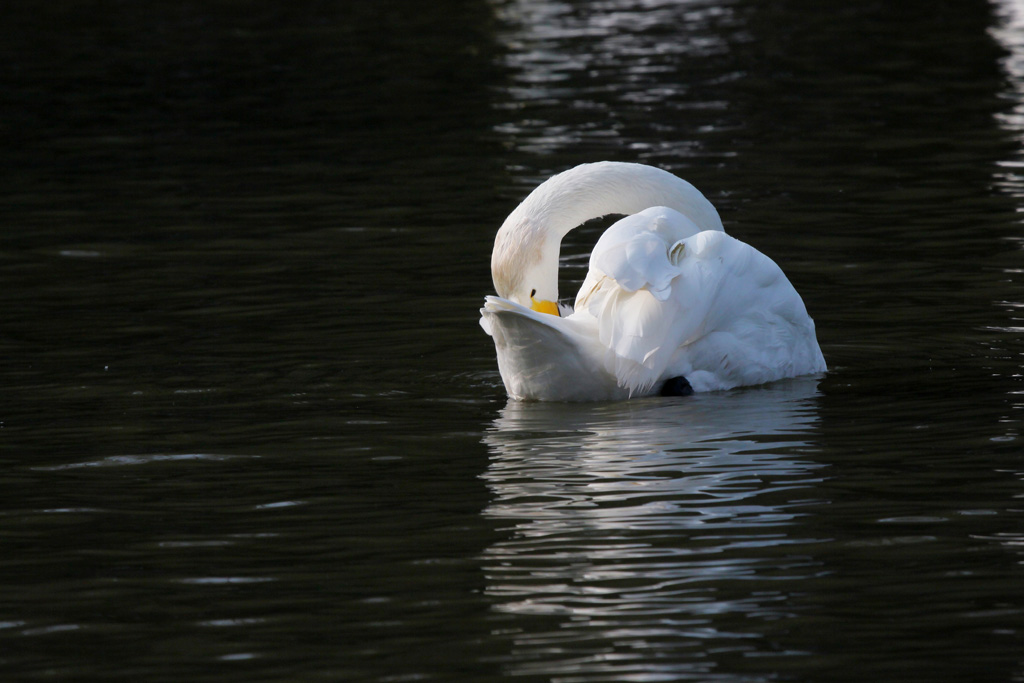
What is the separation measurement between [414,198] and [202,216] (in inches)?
70.6

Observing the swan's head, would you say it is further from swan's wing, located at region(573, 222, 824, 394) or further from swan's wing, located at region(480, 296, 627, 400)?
swan's wing, located at region(480, 296, 627, 400)

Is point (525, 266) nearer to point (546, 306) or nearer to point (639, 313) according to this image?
point (546, 306)

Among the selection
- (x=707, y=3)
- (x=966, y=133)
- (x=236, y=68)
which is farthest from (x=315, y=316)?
(x=707, y=3)

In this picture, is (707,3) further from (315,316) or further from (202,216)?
(315,316)

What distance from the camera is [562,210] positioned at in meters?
8.81

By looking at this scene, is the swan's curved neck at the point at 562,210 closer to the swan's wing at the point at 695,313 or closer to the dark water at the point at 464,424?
the swan's wing at the point at 695,313

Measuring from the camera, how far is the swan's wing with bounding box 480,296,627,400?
7215 millimetres

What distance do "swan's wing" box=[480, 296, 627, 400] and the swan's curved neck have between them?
0.78 meters

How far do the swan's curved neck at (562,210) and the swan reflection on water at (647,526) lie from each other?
79cm

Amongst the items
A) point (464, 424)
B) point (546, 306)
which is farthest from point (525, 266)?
point (464, 424)

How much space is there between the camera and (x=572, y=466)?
6691 millimetres

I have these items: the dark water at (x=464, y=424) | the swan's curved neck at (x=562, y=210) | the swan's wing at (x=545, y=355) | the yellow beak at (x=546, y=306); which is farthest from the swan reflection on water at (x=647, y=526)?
the swan's curved neck at (x=562, y=210)

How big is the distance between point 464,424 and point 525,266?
1034 millimetres

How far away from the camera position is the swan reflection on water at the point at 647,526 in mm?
4812
